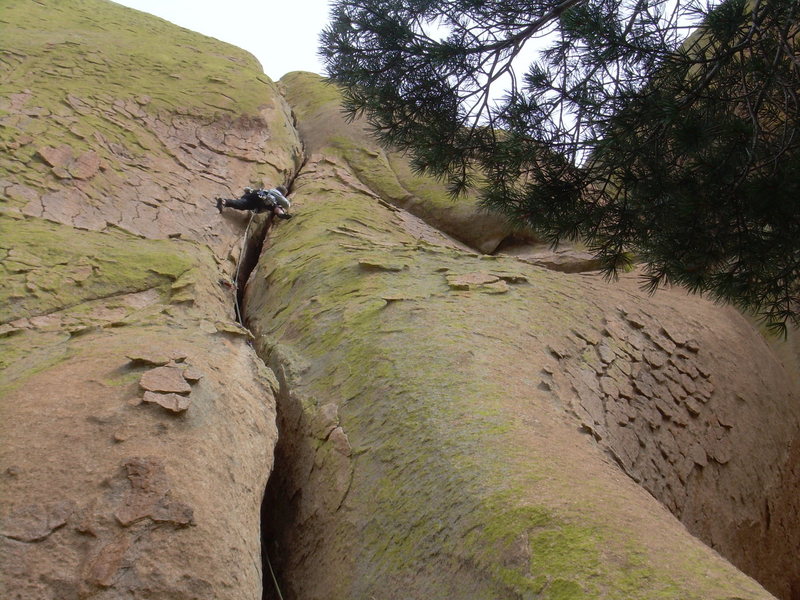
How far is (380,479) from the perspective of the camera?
120 inches

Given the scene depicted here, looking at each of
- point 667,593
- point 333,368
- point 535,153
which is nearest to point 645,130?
point 535,153

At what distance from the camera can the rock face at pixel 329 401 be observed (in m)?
2.37

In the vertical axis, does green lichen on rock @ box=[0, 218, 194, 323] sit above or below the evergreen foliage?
below

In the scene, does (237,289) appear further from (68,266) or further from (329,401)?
(329,401)

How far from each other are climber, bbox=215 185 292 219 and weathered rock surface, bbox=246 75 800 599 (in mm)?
473

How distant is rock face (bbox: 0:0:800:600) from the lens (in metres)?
2.37

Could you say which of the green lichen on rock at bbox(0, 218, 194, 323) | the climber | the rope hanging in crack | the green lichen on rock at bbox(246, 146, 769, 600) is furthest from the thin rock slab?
the climber

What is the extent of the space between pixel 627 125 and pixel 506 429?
175 cm

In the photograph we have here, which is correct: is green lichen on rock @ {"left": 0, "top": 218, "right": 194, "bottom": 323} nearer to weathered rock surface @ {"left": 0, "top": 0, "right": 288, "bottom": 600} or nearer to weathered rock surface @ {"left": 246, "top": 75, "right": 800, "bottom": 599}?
weathered rock surface @ {"left": 0, "top": 0, "right": 288, "bottom": 600}

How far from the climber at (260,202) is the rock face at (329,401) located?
14cm

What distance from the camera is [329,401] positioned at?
3658 millimetres

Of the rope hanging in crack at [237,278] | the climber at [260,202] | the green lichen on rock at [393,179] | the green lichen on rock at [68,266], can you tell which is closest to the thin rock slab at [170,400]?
the green lichen on rock at [68,266]

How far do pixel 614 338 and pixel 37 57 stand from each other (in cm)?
666

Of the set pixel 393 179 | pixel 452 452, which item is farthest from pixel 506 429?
pixel 393 179
